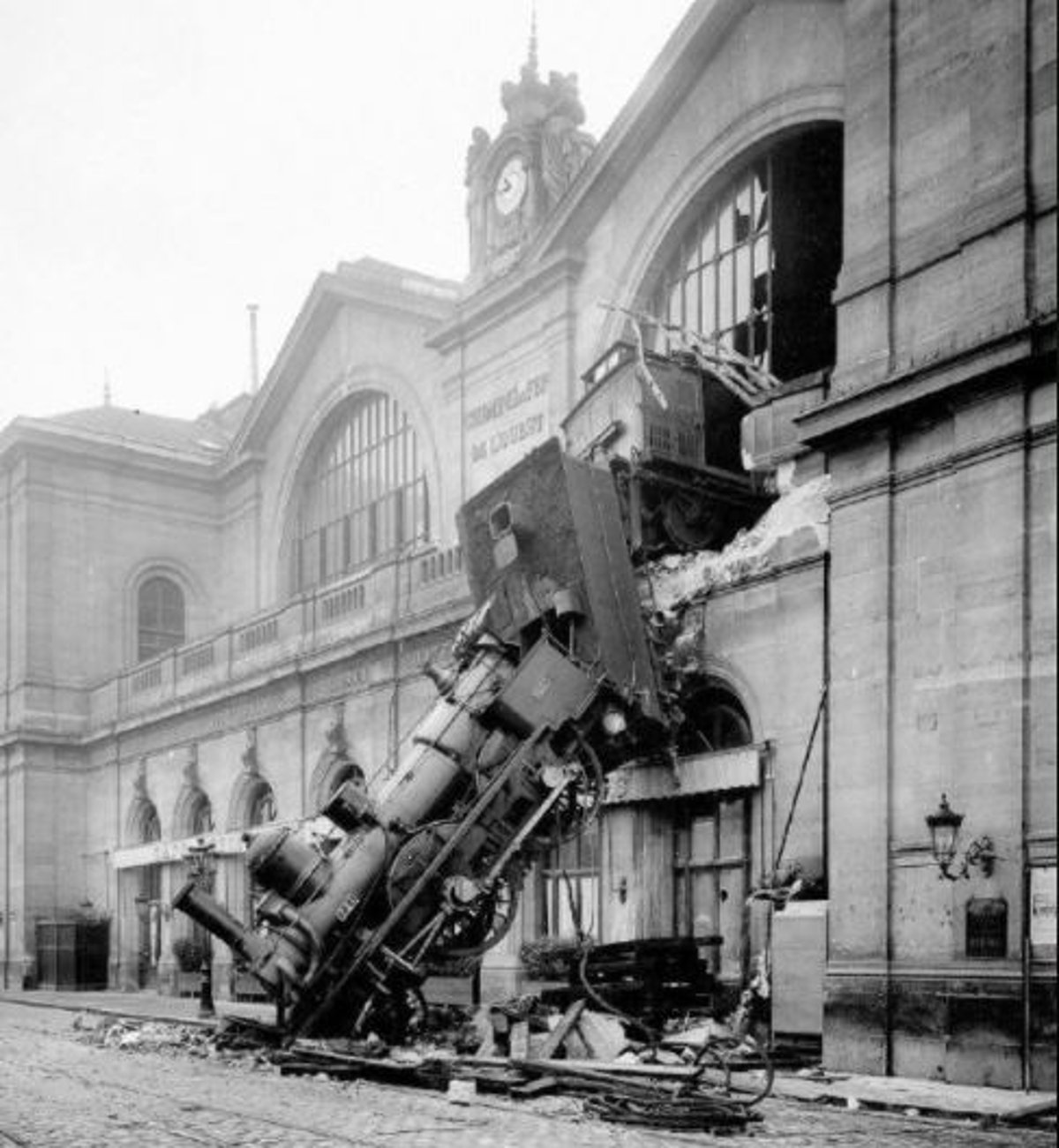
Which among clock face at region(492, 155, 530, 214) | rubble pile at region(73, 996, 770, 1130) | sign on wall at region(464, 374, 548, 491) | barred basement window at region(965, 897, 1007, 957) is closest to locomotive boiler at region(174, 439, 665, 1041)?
rubble pile at region(73, 996, 770, 1130)

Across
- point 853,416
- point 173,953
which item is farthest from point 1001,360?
point 173,953

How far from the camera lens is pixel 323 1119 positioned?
41.8 feet

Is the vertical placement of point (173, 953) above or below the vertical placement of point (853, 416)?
below

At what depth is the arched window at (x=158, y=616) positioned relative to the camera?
41844 millimetres

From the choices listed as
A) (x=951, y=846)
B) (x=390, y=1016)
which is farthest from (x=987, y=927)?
(x=390, y=1016)

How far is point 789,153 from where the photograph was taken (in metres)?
22.6

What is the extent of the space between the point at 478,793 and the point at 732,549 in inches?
177

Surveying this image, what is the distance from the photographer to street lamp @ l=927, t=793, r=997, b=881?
14852 mm

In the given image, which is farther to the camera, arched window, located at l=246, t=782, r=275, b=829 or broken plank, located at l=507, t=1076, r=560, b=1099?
arched window, located at l=246, t=782, r=275, b=829

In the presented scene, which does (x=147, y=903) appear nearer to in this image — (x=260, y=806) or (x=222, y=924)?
(x=260, y=806)

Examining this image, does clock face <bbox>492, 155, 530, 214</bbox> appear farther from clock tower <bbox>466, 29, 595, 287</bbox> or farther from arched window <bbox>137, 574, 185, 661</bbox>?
arched window <bbox>137, 574, 185, 661</bbox>

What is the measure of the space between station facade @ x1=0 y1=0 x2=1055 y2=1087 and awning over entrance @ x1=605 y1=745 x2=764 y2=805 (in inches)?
2.8

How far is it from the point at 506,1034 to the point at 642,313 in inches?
406

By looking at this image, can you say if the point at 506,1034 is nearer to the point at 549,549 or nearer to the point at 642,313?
the point at 549,549
